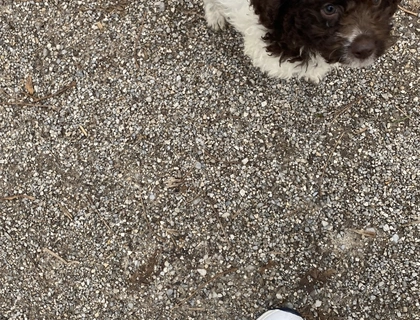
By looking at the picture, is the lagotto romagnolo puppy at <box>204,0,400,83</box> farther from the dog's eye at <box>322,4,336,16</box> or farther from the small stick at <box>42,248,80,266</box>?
the small stick at <box>42,248,80,266</box>

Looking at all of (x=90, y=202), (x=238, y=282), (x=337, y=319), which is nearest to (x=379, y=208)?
(x=337, y=319)

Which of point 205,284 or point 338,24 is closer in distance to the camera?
point 338,24

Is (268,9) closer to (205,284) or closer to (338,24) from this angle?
(338,24)

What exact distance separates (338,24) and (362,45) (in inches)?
7.1

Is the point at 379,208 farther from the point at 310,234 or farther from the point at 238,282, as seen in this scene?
the point at 238,282

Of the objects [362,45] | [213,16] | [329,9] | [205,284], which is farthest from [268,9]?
[205,284]

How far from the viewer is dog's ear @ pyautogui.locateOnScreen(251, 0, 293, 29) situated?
8.06 feet

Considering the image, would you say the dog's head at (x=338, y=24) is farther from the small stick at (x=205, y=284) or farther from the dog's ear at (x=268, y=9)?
the small stick at (x=205, y=284)

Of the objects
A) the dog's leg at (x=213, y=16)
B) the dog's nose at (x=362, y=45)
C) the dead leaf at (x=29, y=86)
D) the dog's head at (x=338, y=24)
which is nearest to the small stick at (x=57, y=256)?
the dead leaf at (x=29, y=86)

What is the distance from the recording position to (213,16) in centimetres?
353

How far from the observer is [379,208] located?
3.61 metres

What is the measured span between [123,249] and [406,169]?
2498mm

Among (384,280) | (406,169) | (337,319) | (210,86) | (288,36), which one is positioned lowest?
(337,319)

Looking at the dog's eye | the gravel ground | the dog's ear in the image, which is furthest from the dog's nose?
the gravel ground
